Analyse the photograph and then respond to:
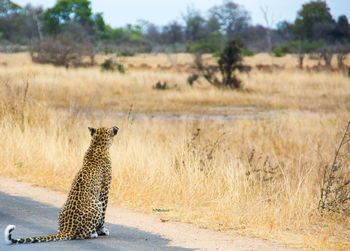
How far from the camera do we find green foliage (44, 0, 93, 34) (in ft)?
173

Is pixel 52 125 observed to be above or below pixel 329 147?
above

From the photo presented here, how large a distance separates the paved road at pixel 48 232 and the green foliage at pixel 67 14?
4672 cm

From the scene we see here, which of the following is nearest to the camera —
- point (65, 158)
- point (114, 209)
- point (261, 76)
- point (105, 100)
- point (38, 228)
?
point (38, 228)

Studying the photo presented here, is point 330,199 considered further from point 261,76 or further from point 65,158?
point 261,76

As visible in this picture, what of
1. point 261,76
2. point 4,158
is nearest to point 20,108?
point 4,158

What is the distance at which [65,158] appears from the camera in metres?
9.26

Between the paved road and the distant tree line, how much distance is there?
3037 cm

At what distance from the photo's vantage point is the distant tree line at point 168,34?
4047 cm

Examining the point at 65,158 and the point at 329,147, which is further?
the point at 329,147

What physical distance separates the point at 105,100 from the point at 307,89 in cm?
1034

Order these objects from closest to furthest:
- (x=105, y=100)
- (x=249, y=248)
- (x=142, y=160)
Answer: (x=249, y=248), (x=142, y=160), (x=105, y=100)

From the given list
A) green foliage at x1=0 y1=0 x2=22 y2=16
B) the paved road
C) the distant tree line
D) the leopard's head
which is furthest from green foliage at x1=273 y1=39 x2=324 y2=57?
the leopard's head

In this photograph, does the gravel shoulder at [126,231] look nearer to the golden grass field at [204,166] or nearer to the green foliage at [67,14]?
the golden grass field at [204,166]

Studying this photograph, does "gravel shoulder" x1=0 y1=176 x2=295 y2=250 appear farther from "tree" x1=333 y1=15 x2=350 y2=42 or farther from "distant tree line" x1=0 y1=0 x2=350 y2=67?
"tree" x1=333 y1=15 x2=350 y2=42
